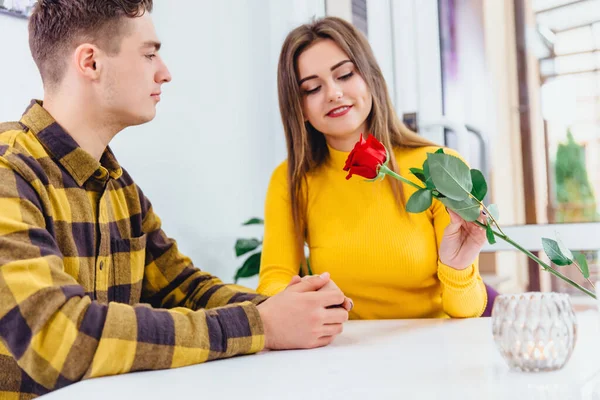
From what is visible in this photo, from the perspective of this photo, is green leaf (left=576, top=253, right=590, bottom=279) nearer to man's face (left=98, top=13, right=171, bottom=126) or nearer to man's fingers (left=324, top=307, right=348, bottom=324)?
man's fingers (left=324, top=307, right=348, bottom=324)

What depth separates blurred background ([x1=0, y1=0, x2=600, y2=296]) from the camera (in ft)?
7.49

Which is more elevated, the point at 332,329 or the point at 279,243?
the point at 279,243

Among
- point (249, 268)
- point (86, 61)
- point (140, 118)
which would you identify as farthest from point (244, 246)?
point (86, 61)

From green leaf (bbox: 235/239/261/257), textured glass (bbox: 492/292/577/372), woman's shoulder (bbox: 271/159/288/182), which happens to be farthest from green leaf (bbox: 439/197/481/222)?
green leaf (bbox: 235/239/261/257)

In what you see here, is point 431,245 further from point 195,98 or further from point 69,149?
point 195,98

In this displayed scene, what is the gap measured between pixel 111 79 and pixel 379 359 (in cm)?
75

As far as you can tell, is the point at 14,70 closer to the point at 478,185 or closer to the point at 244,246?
the point at 244,246

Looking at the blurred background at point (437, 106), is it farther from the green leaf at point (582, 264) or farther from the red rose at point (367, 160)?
the green leaf at point (582, 264)

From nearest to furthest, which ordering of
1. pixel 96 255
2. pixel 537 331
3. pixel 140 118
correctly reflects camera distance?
pixel 537 331
pixel 96 255
pixel 140 118

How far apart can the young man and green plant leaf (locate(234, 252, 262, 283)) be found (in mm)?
907

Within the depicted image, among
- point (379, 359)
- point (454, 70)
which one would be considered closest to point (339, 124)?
point (379, 359)

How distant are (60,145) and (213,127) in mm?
1267

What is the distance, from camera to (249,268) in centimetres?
235

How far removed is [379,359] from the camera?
3.10 feet
